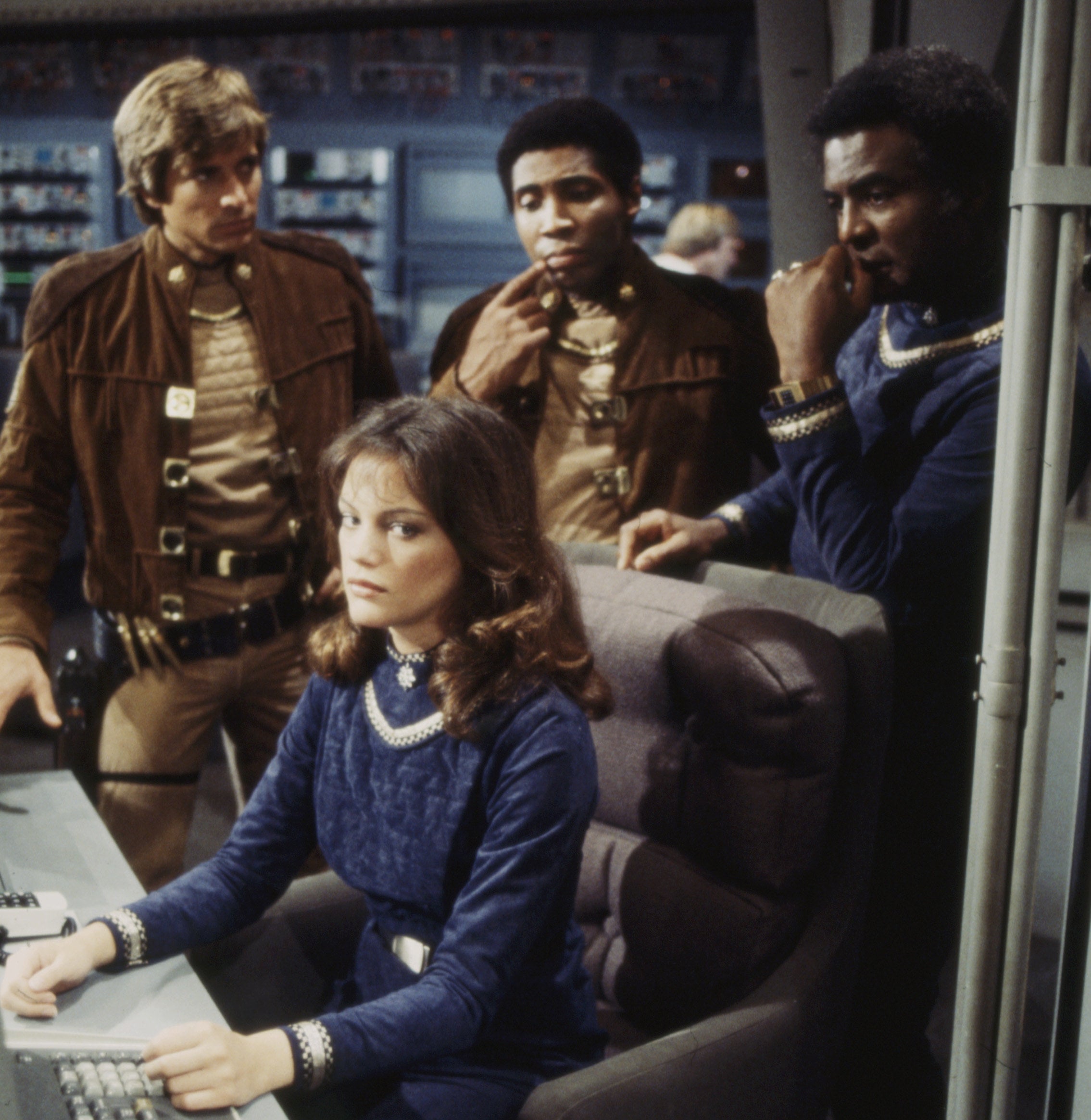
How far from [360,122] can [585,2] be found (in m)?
3.32

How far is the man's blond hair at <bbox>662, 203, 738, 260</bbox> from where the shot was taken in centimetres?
413

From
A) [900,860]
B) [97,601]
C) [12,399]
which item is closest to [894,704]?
[900,860]

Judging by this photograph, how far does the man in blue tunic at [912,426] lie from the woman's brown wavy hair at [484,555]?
0.30 m

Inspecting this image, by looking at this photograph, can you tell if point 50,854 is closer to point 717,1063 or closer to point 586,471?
point 717,1063

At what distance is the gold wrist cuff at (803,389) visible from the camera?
4.21 feet

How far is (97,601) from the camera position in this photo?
1.85 metres

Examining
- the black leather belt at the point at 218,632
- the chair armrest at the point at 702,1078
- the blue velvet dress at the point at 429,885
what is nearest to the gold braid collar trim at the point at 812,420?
the blue velvet dress at the point at 429,885

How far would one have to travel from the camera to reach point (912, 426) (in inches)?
52.2

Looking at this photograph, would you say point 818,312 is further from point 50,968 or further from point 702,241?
point 702,241

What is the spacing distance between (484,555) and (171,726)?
879 mm

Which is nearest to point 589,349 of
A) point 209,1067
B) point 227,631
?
point 227,631

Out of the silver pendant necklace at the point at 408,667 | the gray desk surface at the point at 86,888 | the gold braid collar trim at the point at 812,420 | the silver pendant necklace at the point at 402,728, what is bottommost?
the gray desk surface at the point at 86,888

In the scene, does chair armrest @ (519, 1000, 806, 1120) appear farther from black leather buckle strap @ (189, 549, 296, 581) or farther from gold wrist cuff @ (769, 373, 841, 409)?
black leather buckle strap @ (189, 549, 296, 581)

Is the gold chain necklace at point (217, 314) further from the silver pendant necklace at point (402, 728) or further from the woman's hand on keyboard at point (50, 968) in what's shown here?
the woman's hand on keyboard at point (50, 968)
